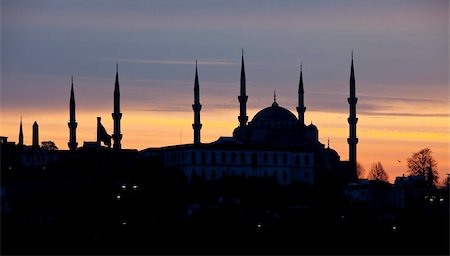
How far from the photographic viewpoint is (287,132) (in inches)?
7032

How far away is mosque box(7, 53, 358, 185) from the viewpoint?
160 meters

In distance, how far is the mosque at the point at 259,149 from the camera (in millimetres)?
159625

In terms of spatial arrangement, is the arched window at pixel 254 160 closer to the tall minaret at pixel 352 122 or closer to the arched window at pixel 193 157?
the arched window at pixel 193 157

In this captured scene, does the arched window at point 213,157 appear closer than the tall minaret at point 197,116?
Yes

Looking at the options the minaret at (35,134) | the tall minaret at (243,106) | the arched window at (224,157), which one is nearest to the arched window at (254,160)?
the arched window at (224,157)

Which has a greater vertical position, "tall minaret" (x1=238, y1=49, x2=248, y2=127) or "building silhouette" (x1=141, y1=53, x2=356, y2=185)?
"tall minaret" (x1=238, y1=49, x2=248, y2=127)

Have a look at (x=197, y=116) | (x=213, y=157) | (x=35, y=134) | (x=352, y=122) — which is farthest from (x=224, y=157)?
(x=35, y=134)

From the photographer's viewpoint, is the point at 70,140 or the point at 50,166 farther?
the point at 70,140

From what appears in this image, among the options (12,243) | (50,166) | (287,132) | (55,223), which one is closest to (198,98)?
(287,132)

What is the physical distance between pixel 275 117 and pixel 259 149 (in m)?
18.8

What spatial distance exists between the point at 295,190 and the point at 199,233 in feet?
93.6

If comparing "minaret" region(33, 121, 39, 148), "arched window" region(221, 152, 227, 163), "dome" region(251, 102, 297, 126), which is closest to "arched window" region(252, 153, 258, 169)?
"arched window" region(221, 152, 227, 163)

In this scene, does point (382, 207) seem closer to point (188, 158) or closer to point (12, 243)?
point (188, 158)

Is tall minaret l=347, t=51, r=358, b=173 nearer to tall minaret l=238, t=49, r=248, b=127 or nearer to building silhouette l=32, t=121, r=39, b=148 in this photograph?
tall minaret l=238, t=49, r=248, b=127
